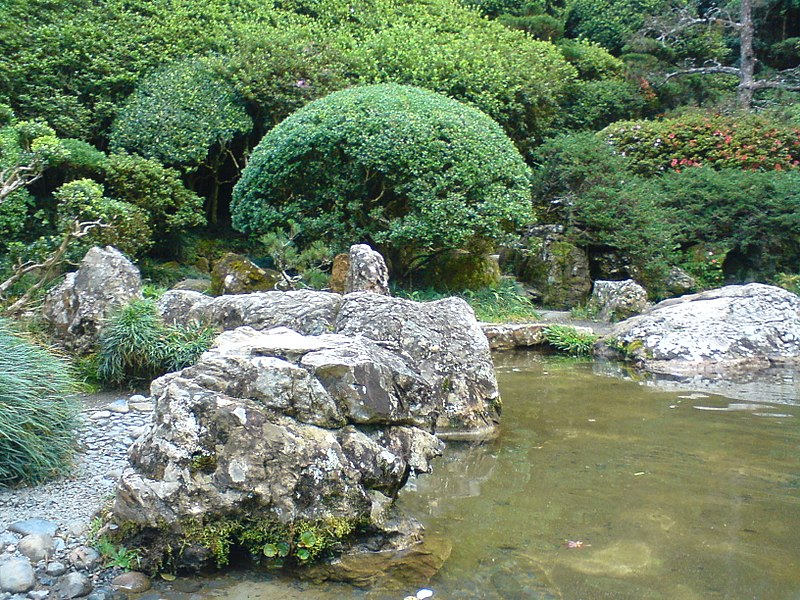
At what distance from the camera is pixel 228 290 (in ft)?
30.9

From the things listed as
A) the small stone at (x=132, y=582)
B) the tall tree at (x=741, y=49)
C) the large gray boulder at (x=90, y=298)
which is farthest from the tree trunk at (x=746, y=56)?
the small stone at (x=132, y=582)

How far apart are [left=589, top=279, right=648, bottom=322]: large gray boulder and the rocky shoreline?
782 cm

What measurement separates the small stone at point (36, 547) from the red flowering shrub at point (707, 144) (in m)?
13.0

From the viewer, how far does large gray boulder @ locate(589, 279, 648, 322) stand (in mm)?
10852

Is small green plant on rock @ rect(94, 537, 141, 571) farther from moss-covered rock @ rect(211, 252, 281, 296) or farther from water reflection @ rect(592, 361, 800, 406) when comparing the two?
moss-covered rock @ rect(211, 252, 281, 296)

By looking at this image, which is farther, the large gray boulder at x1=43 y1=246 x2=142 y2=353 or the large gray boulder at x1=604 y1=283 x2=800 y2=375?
the large gray boulder at x1=604 y1=283 x2=800 y2=375

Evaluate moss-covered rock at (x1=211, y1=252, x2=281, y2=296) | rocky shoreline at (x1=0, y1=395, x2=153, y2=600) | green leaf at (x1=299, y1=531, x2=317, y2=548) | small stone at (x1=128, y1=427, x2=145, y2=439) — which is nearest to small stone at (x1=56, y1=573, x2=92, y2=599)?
rocky shoreline at (x1=0, y1=395, x2=153, y2=600)

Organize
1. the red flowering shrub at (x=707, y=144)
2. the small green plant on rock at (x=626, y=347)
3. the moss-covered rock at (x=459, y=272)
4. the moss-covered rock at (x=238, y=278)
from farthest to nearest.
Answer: the red flowering shrub at (x=707, y=144), the moss-covered rock at (x=459, y=272), the moss-covered rock at (x=238, y=278), the small green plant on rock at (x=626, y=347)

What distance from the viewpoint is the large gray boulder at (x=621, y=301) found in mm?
10852

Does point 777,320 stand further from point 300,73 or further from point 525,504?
point 300,73

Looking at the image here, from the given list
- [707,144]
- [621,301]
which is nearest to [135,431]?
[621,301]

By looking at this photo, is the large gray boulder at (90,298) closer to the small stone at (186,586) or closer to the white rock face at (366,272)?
the white rock face at (366,272)

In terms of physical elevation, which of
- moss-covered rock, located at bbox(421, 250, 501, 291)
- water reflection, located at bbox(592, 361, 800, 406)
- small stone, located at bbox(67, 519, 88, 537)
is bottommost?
small stone, located at bbox(67, 519, 88, 537)

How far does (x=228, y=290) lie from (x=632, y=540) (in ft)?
21.5
